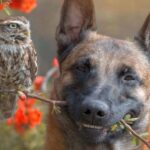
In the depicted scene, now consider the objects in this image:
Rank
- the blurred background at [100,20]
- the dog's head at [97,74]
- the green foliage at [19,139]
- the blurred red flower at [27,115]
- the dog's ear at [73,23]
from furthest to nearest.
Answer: the blurred background at [100,20]
the green foliage at [19,139]
the blurred red flower at [27,115]
the dog's ear at [73,23]
the dog's head at [97,74]

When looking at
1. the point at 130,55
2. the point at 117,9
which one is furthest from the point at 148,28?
the point at 117,9

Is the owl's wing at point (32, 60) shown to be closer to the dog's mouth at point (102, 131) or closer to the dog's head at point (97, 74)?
the dog's head at point (97, 74)

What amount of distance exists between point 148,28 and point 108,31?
319 inches

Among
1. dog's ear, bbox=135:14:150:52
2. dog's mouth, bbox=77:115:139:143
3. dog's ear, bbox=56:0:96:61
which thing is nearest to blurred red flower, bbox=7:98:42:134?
dog's ear, bbox=56:0:96:61

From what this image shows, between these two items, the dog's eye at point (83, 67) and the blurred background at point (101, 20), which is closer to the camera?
the dog's eye at point (83, 67)

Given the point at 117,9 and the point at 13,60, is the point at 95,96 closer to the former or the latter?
the point at 13,60

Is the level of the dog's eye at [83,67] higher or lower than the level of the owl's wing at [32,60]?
lower

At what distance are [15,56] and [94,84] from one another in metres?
0.77

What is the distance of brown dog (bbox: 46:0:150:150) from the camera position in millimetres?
7711

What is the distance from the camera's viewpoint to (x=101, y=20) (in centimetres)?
1706

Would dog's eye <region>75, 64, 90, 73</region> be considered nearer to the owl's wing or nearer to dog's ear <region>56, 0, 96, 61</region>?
dog's ear <region>56, 0, 96, 61</region>

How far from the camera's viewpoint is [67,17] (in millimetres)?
8406

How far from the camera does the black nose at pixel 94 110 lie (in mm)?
7500

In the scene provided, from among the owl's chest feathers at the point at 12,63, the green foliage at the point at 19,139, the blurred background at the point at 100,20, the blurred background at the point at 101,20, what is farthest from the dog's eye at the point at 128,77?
the blurred background at the point at 101,20
